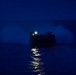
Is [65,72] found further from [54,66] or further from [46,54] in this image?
[46,54]

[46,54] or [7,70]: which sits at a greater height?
[46,54]

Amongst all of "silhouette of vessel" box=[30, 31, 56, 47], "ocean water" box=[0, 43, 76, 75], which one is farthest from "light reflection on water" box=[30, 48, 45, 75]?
"silhouette of vessel" box=[30, 31, 56, 47]

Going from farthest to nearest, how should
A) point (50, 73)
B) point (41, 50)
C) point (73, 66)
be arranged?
point (41, 50) < point (73, 66) < point (50, 73)

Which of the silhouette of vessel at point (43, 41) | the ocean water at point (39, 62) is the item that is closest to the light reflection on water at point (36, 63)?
the ocean water at point (39, 62)

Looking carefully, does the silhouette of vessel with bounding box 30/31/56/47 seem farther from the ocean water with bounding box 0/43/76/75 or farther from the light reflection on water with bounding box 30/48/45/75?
the light reflection on water with bounding box 30/48/45/75

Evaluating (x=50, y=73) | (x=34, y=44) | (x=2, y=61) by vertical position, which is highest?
(x=34, y=44)

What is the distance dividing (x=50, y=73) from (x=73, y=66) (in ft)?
20.3

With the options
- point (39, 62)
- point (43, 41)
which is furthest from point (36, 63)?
point (43, 41)

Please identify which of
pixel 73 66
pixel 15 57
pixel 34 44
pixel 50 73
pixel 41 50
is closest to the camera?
pixel 50 73

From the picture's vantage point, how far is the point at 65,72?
162 ft

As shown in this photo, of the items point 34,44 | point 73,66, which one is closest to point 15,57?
point 73,66

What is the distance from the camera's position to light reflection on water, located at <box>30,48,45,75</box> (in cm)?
4941

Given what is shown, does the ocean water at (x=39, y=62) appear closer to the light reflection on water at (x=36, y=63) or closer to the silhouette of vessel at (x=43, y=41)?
the light reflection on water at (x=36, y=63)

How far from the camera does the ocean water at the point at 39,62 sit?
5022 cm
